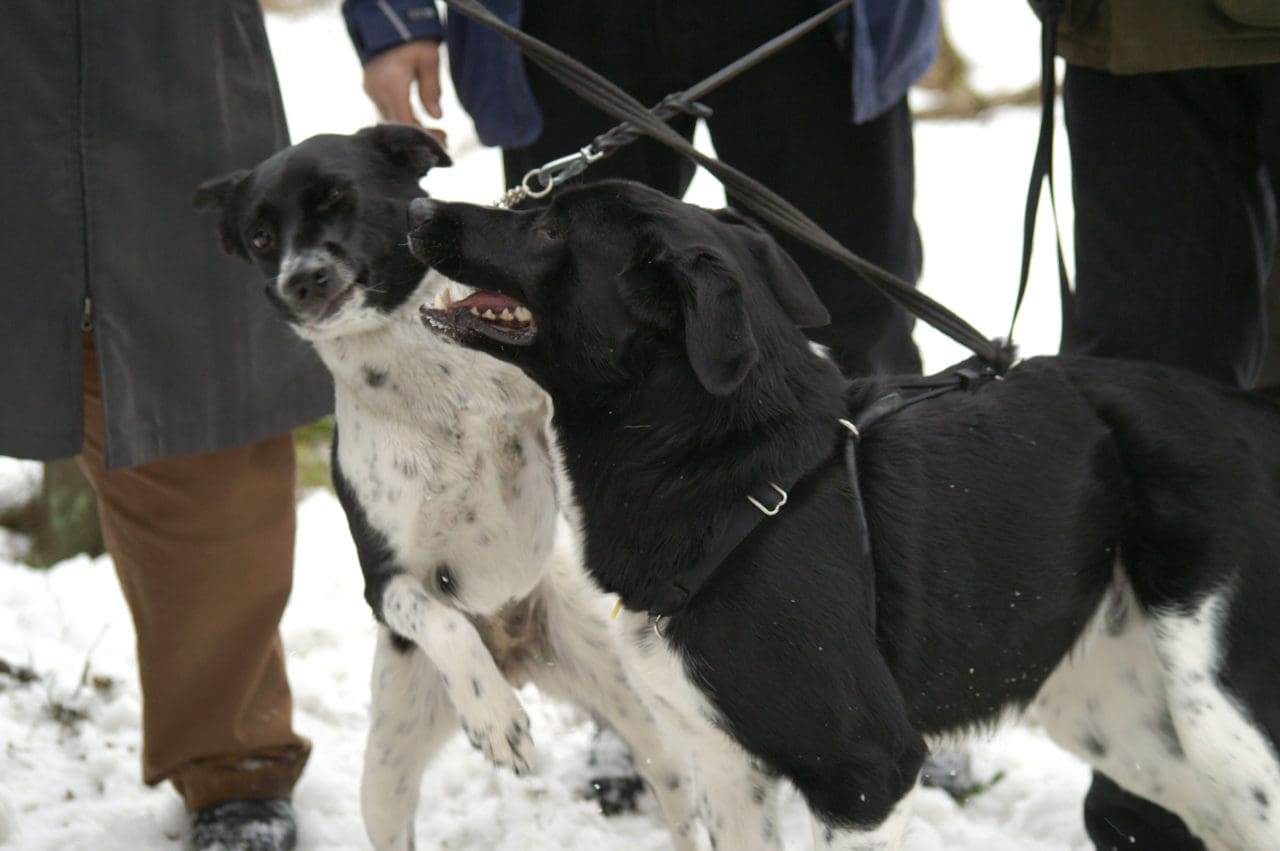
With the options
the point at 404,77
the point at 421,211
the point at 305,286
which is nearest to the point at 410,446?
the point at 305,286

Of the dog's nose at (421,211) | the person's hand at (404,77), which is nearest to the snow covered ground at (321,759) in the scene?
the dog's nose at (421,211)

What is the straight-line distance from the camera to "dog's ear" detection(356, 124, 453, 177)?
2.85 meters

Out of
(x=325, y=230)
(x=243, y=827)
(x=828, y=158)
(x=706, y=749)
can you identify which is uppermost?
(x=325, y=230)

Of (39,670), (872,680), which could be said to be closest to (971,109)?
(39,670)

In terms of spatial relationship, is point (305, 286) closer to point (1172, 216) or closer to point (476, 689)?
point (476, 689)

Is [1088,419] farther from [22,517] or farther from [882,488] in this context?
[22,517]

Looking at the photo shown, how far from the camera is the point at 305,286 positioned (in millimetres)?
2635

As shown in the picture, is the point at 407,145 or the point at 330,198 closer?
the point at 330,198

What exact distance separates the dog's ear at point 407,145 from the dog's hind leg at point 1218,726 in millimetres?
1750

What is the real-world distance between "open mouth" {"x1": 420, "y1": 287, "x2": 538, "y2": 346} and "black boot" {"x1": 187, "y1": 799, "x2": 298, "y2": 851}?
1615mm

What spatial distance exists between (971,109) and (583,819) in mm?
7882

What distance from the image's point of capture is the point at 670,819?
2.95m

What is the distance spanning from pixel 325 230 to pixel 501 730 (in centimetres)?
108

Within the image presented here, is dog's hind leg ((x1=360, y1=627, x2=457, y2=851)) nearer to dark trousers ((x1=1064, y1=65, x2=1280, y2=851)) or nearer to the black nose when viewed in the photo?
the black nose
